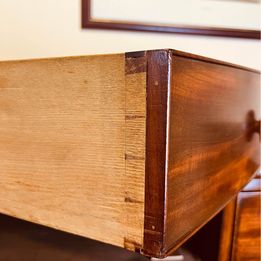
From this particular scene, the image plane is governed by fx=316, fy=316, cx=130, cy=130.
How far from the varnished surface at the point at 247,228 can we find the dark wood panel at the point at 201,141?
0.13 metres

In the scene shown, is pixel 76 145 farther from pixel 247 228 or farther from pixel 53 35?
pixel 53 35

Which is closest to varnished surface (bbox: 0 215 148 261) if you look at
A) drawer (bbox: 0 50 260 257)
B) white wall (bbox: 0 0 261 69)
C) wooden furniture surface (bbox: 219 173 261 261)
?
drawer (bbox: 0 50 260 257)

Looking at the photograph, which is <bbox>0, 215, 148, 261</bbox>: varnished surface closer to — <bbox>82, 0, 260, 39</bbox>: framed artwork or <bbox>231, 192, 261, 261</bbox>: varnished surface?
<bbox>231, 192, 261, 261</bbox>: varnished surface

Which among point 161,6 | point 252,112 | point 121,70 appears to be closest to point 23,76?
point 121,70

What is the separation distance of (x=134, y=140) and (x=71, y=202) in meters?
0.12

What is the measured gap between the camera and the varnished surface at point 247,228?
0.71m

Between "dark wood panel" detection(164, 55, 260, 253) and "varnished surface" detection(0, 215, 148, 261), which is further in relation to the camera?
"varnished surface" detection(0, 215, 148, 261)

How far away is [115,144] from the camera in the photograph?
36 cm

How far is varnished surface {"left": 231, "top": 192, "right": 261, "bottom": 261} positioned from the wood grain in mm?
437

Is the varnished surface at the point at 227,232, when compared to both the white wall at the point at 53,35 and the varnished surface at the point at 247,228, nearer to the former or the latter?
the varnished surface at the point at 247,228

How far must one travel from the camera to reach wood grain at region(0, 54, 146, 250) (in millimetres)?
350

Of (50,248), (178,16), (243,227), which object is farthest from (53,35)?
(243,227)

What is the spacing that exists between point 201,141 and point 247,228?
409mm

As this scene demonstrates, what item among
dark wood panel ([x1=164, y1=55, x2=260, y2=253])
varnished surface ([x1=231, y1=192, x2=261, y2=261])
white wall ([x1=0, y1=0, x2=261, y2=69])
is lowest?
varnished surface ([x1=231, y1=192, x2=261, y2=261])
